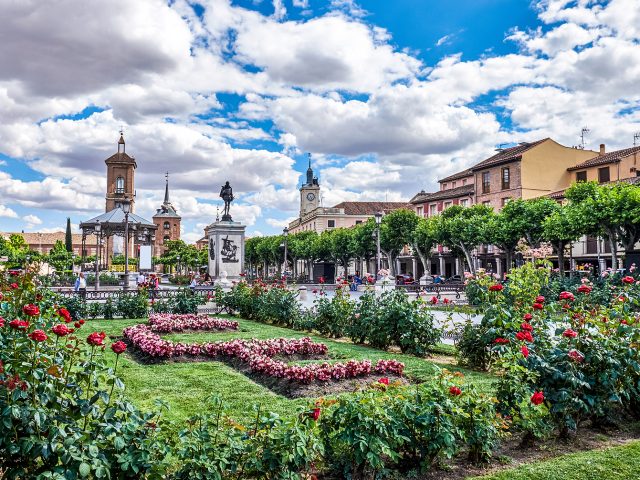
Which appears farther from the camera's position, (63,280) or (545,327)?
(63,280)

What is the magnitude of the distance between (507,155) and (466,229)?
15.9 metres

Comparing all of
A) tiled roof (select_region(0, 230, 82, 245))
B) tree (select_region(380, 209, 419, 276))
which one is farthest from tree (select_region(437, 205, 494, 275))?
tiled roof (select_region(0, 230, 82, 245))

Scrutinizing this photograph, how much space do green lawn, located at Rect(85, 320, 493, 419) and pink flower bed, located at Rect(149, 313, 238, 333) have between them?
117 inches

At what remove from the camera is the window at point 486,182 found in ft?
173

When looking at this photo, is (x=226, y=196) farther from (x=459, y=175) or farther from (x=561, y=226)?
(x=459, y=175)

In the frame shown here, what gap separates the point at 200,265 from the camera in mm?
82750

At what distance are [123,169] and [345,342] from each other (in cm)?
8391

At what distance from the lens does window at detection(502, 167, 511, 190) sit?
5003 centimetres

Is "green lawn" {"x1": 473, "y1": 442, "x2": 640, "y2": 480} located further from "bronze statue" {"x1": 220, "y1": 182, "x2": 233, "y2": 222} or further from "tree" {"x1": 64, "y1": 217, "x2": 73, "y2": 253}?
"tree" {"x1": 64, "y1": 217, "x2": 73, "y2": 253}


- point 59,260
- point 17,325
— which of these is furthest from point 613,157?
point 59,260

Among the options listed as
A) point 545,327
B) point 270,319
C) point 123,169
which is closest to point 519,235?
point 270,319

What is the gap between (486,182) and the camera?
174 ft

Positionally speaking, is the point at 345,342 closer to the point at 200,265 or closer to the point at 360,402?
the point at 360,402

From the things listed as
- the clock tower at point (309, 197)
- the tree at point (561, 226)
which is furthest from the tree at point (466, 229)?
the clock tower at point (309, 197)
